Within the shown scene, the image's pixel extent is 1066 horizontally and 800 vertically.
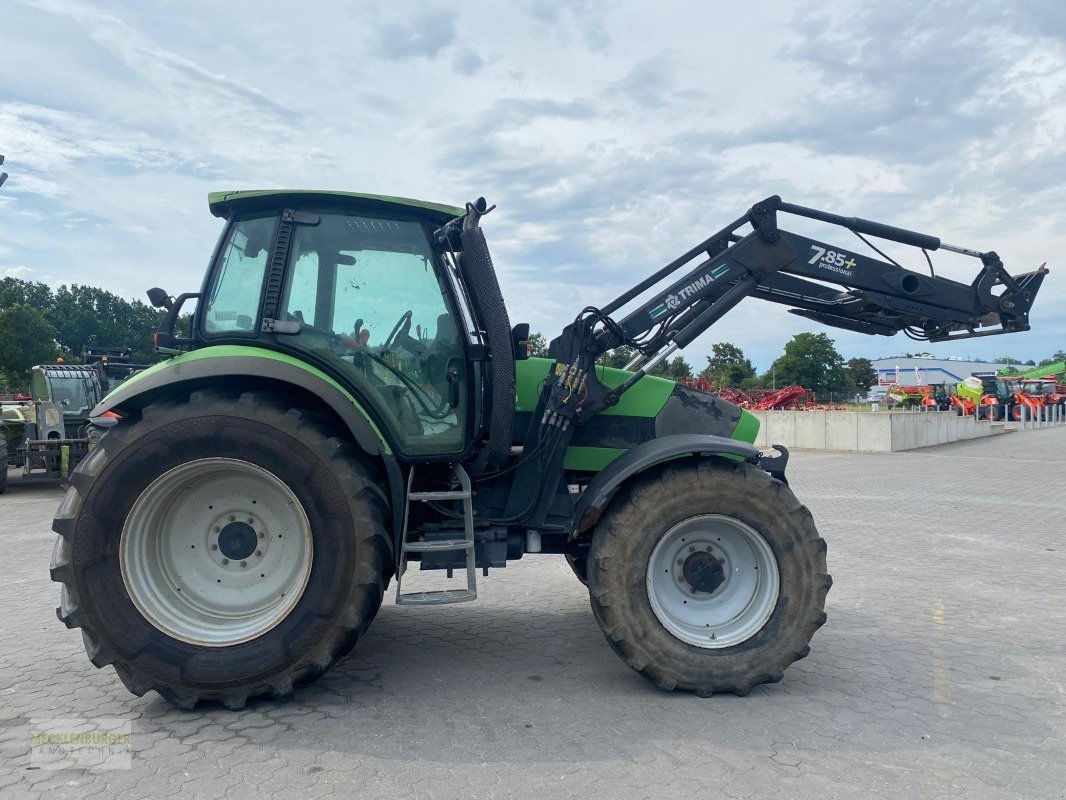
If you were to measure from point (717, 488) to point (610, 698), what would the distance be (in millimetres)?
1239

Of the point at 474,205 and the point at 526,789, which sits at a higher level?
the point at 474,205

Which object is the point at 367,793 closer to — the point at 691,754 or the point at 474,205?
the point at 691,754

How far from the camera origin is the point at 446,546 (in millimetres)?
4285

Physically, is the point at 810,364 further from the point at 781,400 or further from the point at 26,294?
the point at 26,294

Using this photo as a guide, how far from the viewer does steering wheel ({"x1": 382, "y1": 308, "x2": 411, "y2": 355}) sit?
14.4ft

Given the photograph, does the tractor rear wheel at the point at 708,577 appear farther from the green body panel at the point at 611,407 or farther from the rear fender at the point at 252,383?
the rear fender at the point at 252,383

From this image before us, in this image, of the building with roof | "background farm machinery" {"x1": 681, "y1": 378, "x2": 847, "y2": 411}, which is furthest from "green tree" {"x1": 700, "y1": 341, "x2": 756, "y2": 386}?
the building with roof

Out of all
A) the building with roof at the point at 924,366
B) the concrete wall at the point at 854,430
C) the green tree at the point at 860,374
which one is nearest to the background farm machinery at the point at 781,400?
the concrete wall at the point at 854,430

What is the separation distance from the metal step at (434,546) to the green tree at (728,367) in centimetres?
4337

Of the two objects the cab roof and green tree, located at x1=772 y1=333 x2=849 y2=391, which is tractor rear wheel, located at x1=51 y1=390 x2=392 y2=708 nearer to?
the cab roof

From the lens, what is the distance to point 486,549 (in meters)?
4.58

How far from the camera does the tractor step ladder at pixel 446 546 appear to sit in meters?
4.09

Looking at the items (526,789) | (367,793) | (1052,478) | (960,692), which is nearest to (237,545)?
(367,793)

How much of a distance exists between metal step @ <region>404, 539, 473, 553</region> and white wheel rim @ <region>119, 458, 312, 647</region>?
1.74ft
